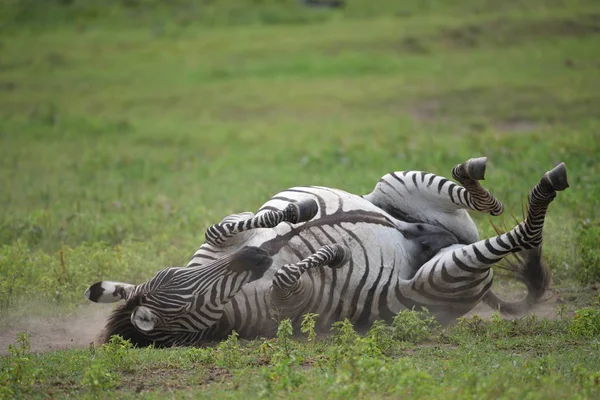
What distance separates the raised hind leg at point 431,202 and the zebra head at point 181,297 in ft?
4.81

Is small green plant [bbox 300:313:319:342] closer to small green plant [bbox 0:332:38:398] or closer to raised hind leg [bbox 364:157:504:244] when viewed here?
raised hind leg [bbox 364:157:504:244]

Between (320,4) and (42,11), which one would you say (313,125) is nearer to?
(320,4)

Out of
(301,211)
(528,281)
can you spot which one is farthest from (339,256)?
(528,281)

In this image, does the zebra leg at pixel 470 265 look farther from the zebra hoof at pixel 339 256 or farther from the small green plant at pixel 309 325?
the small green plant at pixel 309 325

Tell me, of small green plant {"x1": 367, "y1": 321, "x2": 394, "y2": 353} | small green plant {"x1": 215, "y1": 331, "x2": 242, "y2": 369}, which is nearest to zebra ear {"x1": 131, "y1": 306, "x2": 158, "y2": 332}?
small green plant {"x1": 215, "y1": 331, "x2": 242, "y2": 369}

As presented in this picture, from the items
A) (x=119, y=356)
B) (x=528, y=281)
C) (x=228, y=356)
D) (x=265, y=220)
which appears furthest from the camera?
(x=528, y=281)

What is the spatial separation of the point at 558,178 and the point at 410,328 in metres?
1.48

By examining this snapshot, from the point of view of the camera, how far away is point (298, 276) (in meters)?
6.22

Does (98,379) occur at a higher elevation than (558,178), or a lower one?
lower

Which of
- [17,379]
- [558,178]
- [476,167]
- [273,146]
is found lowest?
[273,146]

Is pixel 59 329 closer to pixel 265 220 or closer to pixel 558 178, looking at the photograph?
pixel 265 220

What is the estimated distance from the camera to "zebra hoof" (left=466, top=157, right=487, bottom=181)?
6.58 m

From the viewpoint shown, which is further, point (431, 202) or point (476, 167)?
point (431, 202)

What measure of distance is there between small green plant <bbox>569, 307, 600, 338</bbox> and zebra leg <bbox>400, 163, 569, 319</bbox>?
60 cm
